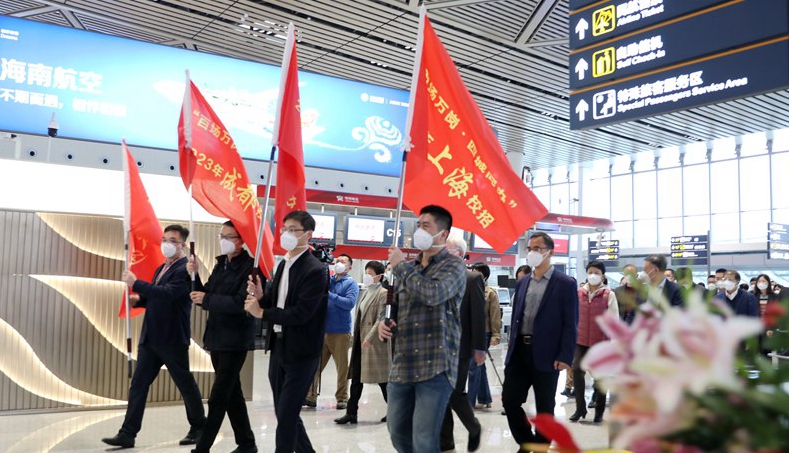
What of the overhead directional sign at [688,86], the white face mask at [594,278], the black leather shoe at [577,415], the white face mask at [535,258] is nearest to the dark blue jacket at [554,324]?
the white face mask at [535,258]

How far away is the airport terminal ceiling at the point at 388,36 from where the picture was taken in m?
11.8

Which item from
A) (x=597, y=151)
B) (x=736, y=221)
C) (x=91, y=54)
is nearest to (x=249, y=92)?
(x=91, y=54)

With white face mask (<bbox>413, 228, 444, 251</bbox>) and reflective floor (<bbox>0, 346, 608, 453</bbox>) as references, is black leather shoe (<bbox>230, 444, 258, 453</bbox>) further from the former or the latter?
white face mask (<bbox>413, 228, 444, 251</bbox>)

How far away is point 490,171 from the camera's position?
4.19 metres

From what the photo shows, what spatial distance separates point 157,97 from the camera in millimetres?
10602

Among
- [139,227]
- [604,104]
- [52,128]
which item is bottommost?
[139,227]

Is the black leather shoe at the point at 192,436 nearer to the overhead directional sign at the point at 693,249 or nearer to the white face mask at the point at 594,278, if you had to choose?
the white face mask at the point at 594,278

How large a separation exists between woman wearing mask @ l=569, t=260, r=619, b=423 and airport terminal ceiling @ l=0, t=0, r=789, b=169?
580 centimetres

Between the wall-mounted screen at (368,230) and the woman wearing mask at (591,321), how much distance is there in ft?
15.7

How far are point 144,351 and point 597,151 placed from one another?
1883cm

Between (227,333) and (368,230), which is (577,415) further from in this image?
(368,230)

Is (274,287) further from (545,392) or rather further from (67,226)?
(67,226)

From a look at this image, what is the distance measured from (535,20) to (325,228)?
491 centimetres

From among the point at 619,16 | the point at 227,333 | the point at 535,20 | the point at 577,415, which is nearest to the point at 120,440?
the point at 227,333
